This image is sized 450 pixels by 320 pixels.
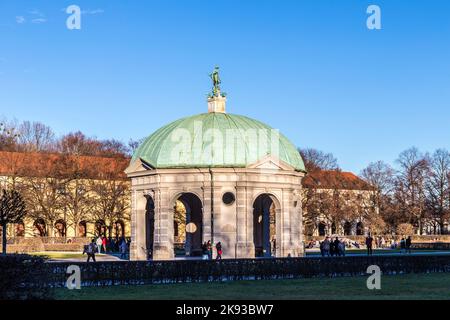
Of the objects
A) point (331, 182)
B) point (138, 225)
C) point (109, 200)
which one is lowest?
point (138, 225)

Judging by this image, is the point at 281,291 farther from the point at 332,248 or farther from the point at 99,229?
the point at 99,229

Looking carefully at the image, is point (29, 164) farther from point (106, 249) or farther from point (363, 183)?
point (363, 183)

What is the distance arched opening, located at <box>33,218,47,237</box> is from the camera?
297ft

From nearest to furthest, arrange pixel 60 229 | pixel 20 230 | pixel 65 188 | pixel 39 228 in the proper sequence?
pixel 65 188
pixel 20 230
pixel 39 228
pixel 60 229

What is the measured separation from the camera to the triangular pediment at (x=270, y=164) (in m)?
50.9

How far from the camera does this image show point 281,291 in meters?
28.2

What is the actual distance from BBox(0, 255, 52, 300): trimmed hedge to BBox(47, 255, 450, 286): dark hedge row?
8.48 m

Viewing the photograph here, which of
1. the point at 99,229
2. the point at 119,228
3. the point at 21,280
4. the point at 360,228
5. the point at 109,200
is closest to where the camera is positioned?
the point at 21,280

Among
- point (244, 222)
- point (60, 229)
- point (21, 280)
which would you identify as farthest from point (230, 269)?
point (60, 229)

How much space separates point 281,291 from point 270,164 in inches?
927

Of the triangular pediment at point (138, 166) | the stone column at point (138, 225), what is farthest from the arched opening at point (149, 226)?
the triangular pediment at point (138, 166)

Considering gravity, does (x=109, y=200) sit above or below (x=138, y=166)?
below
